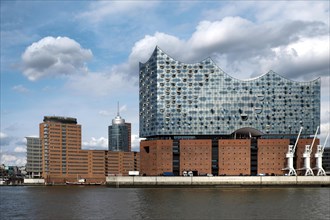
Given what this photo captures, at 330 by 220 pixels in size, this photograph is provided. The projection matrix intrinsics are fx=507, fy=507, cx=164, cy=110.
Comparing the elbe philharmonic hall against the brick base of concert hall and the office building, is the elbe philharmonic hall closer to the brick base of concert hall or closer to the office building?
the office building

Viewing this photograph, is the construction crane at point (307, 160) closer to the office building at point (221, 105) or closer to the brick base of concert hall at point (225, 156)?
the brick base of concert hall at point (225, 156)

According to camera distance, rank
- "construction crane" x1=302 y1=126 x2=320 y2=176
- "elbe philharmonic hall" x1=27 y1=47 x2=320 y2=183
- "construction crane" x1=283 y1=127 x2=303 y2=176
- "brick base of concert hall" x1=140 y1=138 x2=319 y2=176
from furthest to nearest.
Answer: "elbe philharmonic hall" x1=27 y1=47 x2=320 y2=183 → "brick base of concert hall" x1=140 y1=138 x2=319 y2=176 → "construction crane" x1=302 y1=126 x2=320 y2=176 → "construction crane" x1=283 y1=127 x2=303 y2=176

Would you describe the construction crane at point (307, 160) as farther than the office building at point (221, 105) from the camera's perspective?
No

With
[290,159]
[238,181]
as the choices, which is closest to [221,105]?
[238,181]

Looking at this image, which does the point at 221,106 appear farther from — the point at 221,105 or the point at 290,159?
the point at 290,159

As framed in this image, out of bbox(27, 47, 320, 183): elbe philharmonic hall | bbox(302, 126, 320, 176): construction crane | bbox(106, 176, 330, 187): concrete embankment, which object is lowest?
bbox(106, 176, 330, 187): concrete embankment

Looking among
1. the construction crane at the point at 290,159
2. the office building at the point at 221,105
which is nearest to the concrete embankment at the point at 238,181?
the construction crane at the point at 290,159

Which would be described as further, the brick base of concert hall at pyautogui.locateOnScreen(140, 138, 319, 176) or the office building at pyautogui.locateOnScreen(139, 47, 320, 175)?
the office building at pyautogui.locateOnScreen(139, 47, 320, 175)

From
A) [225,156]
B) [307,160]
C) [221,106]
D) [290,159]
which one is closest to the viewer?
[290,159]

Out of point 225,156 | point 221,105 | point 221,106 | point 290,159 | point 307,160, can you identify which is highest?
point 221,105

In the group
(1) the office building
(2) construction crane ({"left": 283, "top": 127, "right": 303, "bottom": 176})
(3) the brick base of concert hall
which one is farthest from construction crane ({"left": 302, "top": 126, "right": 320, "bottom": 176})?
(1) the office building

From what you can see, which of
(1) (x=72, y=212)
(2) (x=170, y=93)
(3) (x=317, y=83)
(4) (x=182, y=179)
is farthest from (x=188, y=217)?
(3) (x=317, y=83)

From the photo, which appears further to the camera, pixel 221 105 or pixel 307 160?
pixel 221 105

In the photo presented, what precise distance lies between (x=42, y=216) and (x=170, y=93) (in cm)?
10158
